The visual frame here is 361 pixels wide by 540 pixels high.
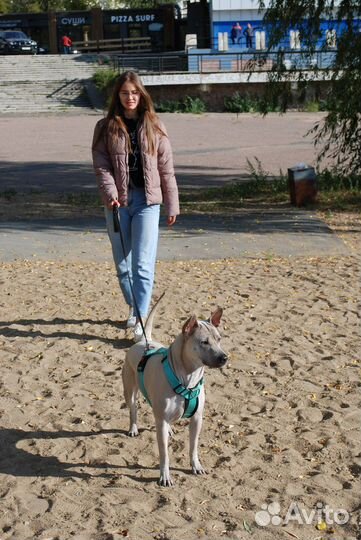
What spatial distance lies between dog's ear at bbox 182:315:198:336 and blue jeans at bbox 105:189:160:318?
2391 millimetres

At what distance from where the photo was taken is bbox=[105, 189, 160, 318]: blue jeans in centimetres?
640

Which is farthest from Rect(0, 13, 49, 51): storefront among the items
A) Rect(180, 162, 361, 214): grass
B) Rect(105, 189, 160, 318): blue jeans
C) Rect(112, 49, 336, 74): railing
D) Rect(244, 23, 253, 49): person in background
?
Rect(105, 189, 160, 318): blue jeans

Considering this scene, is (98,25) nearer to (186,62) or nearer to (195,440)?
(186,62)

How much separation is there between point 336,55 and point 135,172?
342 inches

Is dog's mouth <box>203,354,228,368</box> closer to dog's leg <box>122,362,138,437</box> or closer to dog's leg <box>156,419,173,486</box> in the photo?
dog's leg <box>156,419,173,486</box>

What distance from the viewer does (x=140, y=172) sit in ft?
20.7

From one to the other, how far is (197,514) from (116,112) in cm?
337

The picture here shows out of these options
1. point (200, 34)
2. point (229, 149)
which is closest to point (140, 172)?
point (229, 149)

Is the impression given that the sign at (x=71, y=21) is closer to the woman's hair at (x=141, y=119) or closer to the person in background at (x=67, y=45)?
the person in background at (x=67, y=45)

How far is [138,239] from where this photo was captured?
647 centimetres

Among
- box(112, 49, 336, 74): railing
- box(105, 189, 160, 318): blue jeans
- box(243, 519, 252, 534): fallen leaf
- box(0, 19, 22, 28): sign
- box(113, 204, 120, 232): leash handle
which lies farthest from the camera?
box(0, 19, 22, 28): sign

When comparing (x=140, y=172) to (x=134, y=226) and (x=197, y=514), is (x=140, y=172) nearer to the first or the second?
(x=134, y=226)

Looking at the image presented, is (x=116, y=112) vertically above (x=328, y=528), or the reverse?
(x=116, y=112)

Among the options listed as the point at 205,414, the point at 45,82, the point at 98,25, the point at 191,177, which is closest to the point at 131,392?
the point at 205,414
